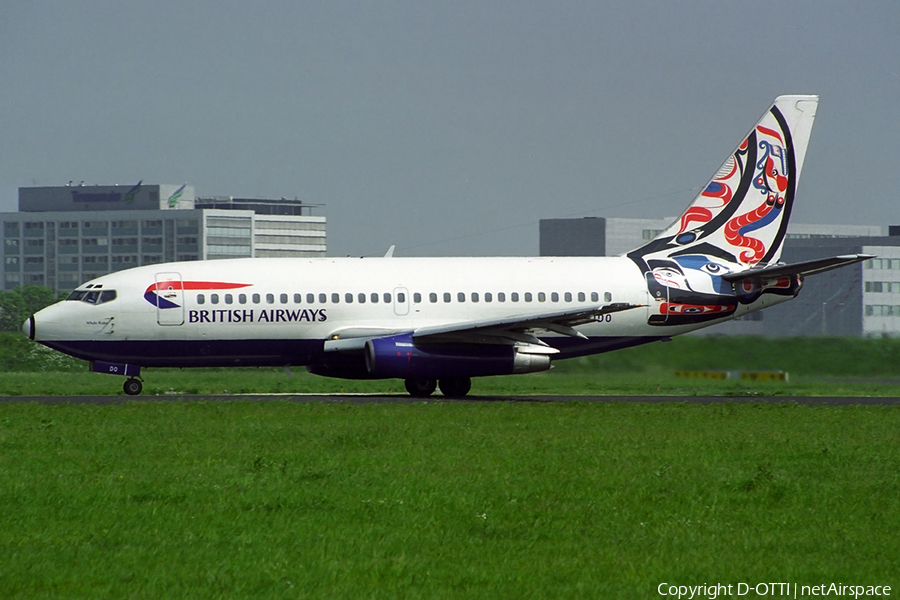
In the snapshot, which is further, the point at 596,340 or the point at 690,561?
the point at 596,340

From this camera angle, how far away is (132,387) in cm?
3288

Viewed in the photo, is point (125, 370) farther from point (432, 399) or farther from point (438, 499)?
point (438, 499)

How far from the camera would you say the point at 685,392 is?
36.7 metres

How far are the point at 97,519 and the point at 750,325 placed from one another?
337 feet

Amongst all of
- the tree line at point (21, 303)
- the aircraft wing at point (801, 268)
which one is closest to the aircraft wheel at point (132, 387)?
the aircraft wing at point (801, 268)

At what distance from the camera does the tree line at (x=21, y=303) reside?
114m

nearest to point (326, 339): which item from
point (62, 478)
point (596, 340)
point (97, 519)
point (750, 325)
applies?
point (596, 340)

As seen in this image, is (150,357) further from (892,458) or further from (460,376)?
(892,458)

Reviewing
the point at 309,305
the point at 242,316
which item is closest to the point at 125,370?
the point at 242,316

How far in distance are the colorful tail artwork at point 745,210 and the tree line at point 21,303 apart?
87018 mm

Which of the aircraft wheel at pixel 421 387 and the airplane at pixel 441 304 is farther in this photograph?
the aircraft wheel at pixel 421 387

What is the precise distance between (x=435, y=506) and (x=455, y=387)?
1980 cm

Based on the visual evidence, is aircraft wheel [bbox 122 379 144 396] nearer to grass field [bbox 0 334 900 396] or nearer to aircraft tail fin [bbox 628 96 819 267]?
grass field [bbox 0 334 900 396]

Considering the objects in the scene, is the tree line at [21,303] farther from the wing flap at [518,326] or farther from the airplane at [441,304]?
the wing flap at [518,326]
